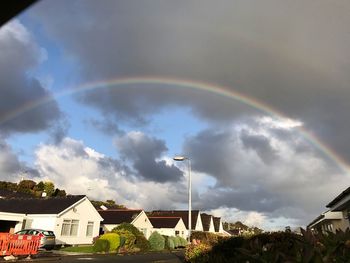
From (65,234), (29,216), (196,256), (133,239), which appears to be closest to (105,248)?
(133,239)

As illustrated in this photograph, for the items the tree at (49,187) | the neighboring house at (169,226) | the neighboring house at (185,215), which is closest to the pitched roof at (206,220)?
the neighboring house at (185,215)

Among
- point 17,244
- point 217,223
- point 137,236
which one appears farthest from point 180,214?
point 17,244

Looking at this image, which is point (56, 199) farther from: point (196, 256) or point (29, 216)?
point (196, 256)

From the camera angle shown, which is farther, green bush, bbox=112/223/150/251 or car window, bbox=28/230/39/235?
green bush, bbox=112/223/150/251

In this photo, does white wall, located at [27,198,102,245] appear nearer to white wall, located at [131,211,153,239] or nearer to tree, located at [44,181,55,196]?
white wall, located at [131,211,153,239]

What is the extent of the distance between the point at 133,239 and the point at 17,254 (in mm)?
15956

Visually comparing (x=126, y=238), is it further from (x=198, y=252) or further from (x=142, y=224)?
(x=198, y=252)

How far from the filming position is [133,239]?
125 ft

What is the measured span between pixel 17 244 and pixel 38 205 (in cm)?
1842

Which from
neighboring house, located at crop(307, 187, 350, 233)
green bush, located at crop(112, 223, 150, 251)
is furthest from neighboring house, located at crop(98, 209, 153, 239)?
neighboring house, located at crop(307, 187, 350, 233)

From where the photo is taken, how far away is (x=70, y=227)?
39844mm

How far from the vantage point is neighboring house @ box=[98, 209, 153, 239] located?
51.5m

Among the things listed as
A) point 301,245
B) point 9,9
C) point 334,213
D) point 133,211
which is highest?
point 133,211

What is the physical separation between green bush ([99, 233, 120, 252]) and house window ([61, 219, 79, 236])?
20.4 ft
